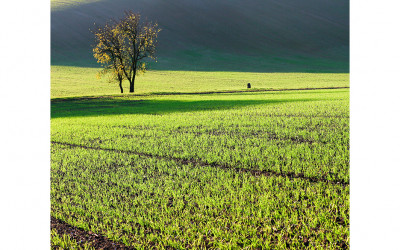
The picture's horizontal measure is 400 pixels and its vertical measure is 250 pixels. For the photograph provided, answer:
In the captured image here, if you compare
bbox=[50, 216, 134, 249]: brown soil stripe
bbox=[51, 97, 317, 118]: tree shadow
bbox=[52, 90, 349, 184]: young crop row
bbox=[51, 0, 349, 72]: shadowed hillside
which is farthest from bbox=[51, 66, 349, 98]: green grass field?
bbox=[50, 216, 134, 249]: brown soil stripe

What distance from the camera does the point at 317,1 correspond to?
177125mm

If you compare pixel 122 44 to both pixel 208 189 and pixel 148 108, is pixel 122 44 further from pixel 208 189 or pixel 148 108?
pixel 208 189

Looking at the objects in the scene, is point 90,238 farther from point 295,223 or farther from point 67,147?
point 67,147

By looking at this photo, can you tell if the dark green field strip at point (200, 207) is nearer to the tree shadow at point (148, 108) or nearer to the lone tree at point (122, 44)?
the tree shadow at point (148, 108)

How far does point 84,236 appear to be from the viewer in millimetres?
4723

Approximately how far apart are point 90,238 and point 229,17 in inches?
6125

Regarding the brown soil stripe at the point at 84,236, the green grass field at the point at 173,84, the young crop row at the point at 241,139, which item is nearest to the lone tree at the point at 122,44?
the green grass field at the point at 173,84

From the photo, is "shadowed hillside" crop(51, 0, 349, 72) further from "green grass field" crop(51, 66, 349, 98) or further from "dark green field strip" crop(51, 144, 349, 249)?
"dark green field strip" crop(51, 144, 349, 249)

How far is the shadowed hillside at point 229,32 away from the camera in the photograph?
336 ft

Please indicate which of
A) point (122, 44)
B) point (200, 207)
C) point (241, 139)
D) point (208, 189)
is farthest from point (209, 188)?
point (122, 44)

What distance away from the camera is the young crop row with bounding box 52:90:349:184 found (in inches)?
301

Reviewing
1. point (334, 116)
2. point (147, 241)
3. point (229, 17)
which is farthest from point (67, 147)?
point (229, 17)

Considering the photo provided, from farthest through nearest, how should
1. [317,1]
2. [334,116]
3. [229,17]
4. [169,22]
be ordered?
1. [317,1]
2. [229,17]
3. [169,22]
4. [334,116]
